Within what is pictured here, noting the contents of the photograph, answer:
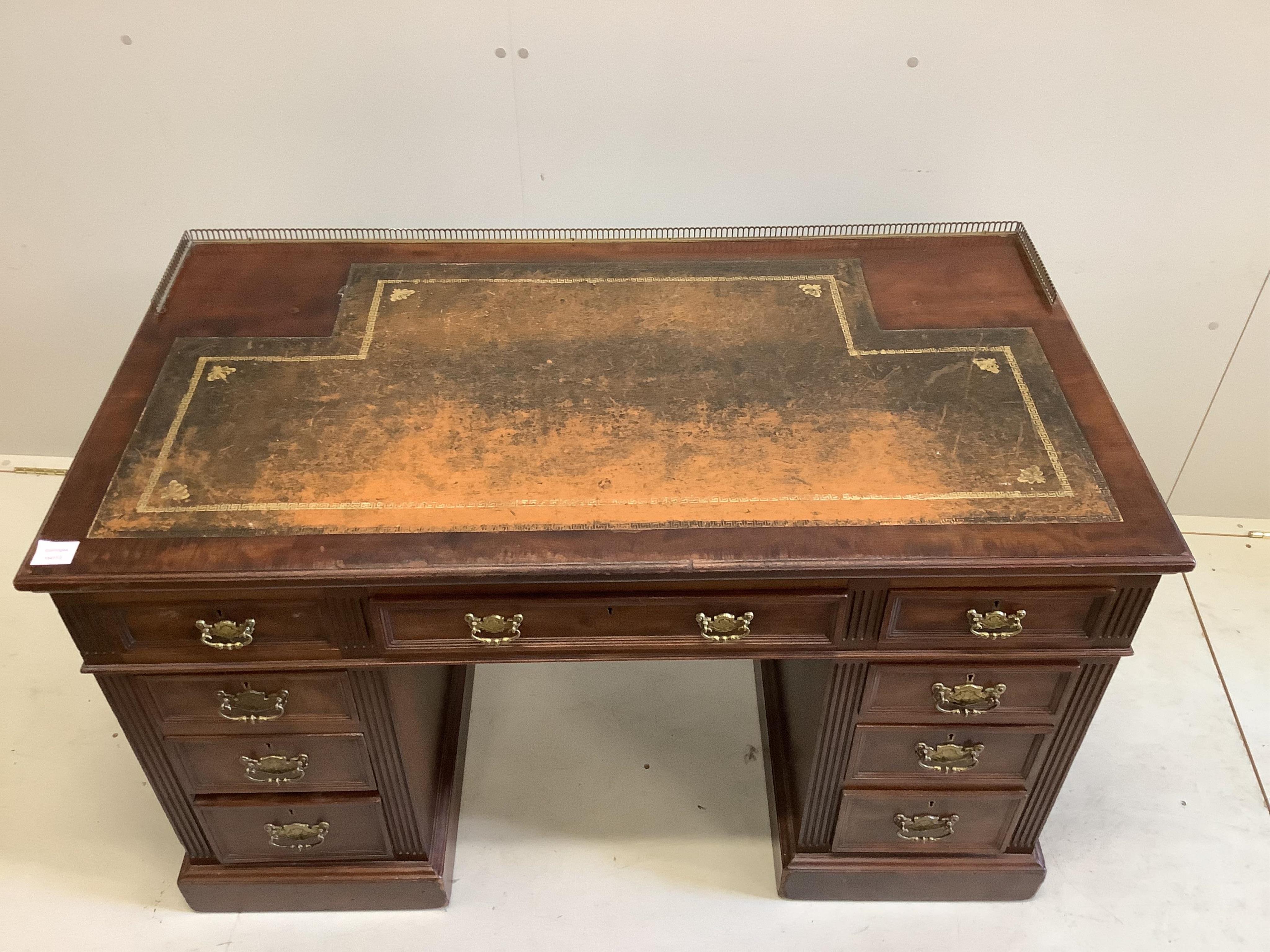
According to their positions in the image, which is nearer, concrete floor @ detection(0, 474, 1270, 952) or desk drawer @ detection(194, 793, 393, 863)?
desk drawer @ detection(194, 793, 393, 863)

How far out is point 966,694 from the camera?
5.23 feet

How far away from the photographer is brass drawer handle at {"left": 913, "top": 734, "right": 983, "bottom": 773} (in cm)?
168

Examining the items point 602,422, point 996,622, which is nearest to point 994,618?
point 996,622

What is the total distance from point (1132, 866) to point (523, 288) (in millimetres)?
1623

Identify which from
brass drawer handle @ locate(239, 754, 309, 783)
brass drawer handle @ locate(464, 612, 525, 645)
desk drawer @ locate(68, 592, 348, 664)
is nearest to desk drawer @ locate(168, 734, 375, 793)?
brass drawer handle @ locate(239, 754, 309, 783)

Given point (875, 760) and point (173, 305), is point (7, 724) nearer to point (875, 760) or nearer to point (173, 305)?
point (173, 305)

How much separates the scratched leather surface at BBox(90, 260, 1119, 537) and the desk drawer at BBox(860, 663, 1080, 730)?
0.28 meters

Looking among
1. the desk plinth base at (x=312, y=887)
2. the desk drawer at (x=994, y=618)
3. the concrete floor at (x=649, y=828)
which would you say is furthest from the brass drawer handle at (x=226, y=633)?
the desk drawer at (x=994, y=618)

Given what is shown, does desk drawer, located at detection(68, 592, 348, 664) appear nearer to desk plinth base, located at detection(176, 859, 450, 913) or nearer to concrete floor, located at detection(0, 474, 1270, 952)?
desk plinth base, located at detection(176, 859, 450, 913)

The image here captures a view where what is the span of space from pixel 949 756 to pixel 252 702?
1126 millimetres

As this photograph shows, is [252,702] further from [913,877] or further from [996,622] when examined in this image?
[913,877]

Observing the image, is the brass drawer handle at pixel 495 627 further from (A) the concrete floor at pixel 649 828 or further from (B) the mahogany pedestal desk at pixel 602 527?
(A) the concrete floor at pixel 649 828

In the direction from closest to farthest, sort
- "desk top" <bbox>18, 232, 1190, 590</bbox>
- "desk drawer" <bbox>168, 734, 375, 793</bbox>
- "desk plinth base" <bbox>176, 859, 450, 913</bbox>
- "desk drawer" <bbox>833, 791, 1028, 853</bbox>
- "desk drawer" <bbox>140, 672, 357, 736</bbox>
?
"desk top" <bbox>18, 232, 1190, 590</bbox>, "desk drawer" <bbox>140, 672, 357, 736</bbox>, "desk drawer" <bbox>168, 734, 375, 793</bbox>, "desk drawer" <bbox>833, 791, 1028, 853</bbox>, "desk plinth base" <bbox>176, 859, 450, 913</bbox>

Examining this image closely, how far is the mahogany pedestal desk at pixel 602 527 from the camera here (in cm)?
140
